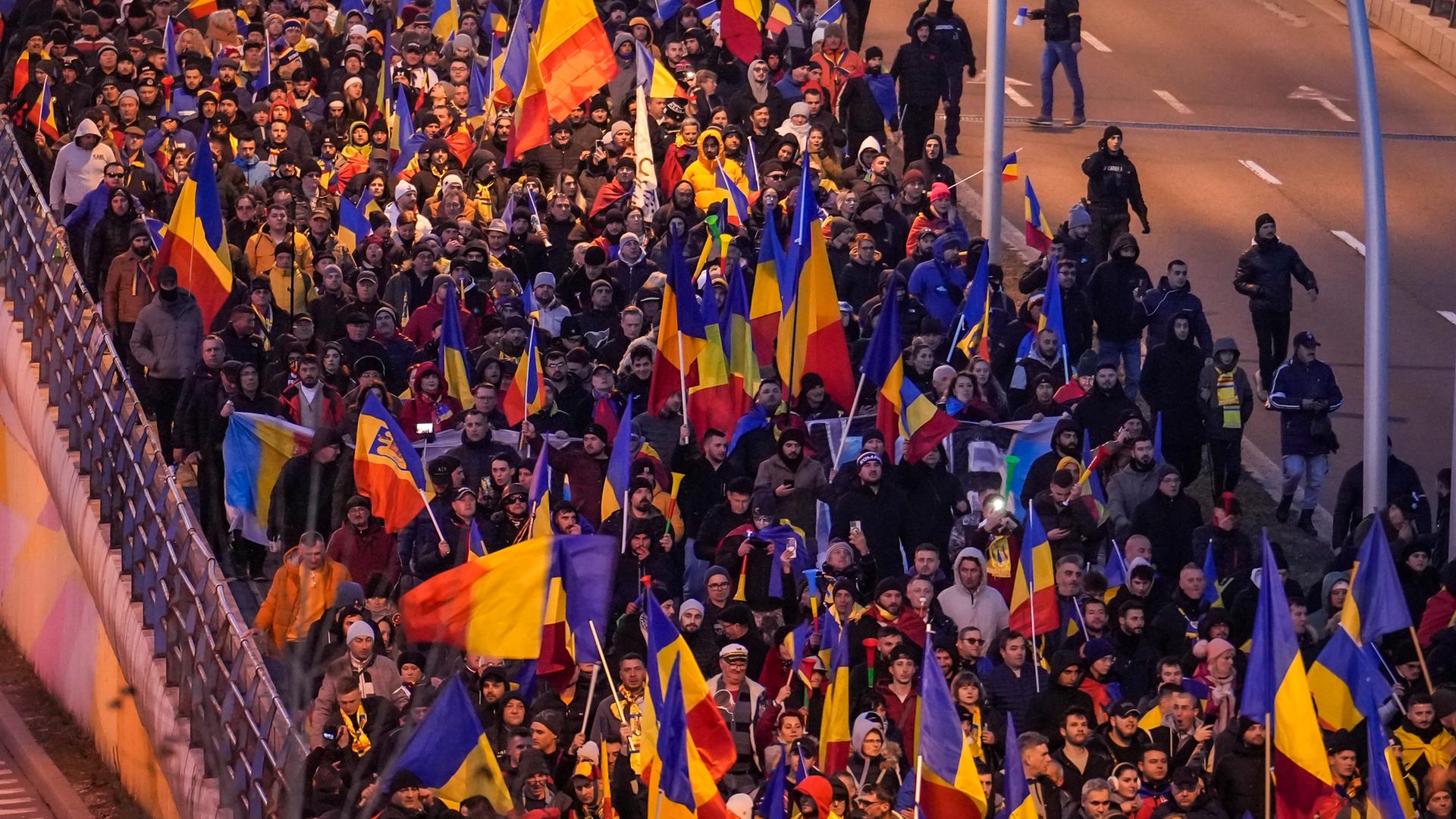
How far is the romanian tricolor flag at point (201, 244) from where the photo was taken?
19.9 m

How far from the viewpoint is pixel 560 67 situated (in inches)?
921

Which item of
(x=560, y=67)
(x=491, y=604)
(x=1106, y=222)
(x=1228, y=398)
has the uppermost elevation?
(x=560, y=67)

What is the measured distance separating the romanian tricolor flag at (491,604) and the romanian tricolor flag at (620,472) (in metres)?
1.78

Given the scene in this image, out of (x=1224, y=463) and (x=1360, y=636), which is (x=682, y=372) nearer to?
(x=1224, y=463)

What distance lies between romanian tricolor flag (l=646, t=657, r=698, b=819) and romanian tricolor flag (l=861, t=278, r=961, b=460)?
4757 mm

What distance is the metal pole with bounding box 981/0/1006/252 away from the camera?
80.7 ft

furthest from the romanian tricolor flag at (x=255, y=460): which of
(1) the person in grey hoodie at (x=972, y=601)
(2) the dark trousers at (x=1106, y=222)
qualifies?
(2) the dark trousers at (x=1106, y=222)

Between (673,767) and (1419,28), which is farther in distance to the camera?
(1419,28)

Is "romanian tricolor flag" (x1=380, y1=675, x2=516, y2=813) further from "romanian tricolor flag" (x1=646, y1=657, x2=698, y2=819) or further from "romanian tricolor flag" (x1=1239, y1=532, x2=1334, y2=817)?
"romanian tricolor flag" (x1=1239, y1=532, x2=1334, y2=817)

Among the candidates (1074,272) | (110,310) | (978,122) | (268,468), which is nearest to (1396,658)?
(1074,272)

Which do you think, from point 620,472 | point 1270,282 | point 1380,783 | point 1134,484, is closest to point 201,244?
point 620,472

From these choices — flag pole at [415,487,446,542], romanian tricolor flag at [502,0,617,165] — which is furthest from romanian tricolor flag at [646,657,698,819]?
romanian tricolor flag at [502,0,617,165]

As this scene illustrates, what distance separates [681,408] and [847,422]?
1257mm

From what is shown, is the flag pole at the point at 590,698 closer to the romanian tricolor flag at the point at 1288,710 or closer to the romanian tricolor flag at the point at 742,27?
the romanian tricolor flag at the point at 1288,710
